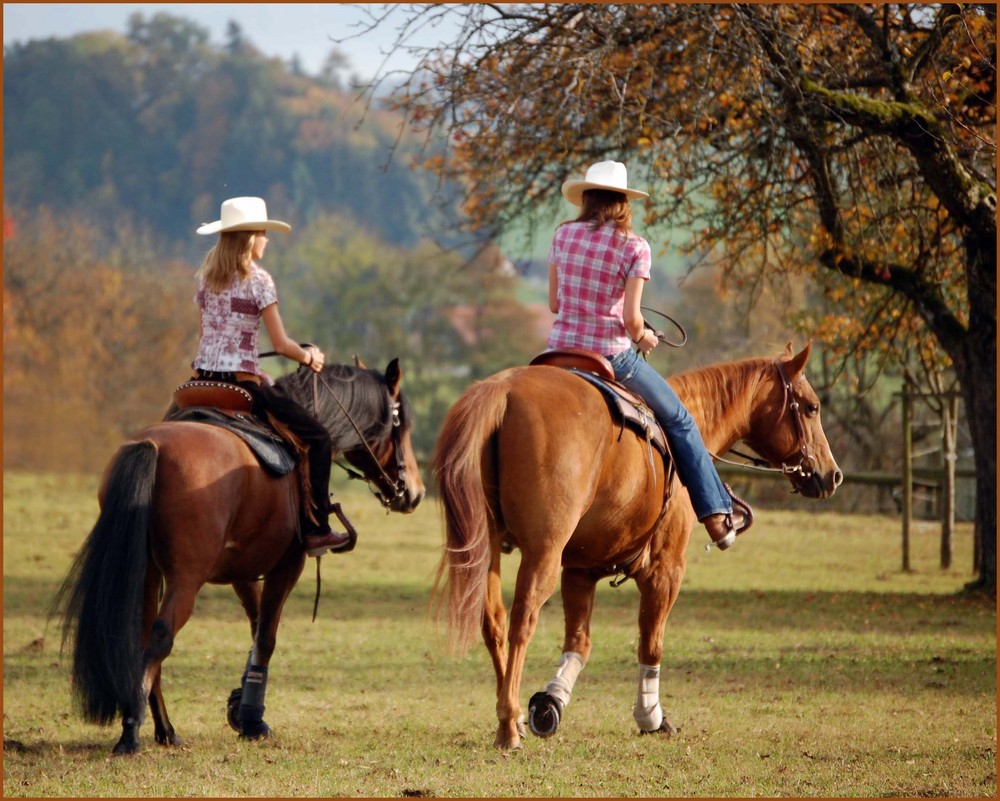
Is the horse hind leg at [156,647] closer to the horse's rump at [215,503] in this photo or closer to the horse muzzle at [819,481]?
the horse's rump at [215,503]

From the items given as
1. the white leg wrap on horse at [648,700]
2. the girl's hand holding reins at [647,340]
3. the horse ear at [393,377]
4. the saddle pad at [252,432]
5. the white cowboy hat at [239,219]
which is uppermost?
the white cowboy hat at [239,219]

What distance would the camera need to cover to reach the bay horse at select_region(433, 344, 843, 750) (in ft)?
19.4

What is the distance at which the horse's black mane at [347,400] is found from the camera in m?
7.34

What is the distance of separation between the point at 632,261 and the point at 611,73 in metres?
4.92

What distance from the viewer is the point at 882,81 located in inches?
489

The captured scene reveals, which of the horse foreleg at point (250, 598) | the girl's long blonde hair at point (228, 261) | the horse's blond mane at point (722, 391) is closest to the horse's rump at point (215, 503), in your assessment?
the horse foreleg at point (250, 598)

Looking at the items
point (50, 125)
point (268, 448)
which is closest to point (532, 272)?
point (50, 125)

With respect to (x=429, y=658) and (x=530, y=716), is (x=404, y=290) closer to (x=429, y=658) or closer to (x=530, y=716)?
(x=429, y=658)

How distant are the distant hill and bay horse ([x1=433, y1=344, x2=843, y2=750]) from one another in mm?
89662

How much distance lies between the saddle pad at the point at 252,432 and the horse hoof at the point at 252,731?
1.34m

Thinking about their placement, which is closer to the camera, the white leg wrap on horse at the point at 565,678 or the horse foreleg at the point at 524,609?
the horse foreleg at the point at 524,609

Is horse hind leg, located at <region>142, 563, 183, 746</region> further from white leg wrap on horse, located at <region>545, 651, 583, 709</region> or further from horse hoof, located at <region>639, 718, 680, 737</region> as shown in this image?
horse hoof, located at <region>639, 718, 680, 737</region>

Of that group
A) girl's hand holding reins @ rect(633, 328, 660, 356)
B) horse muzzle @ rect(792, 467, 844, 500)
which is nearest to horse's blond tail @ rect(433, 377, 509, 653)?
girl's hand holding reins @ rect(633, 328, 660, 356)

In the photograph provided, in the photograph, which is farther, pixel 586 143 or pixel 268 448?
pixel 586 143
